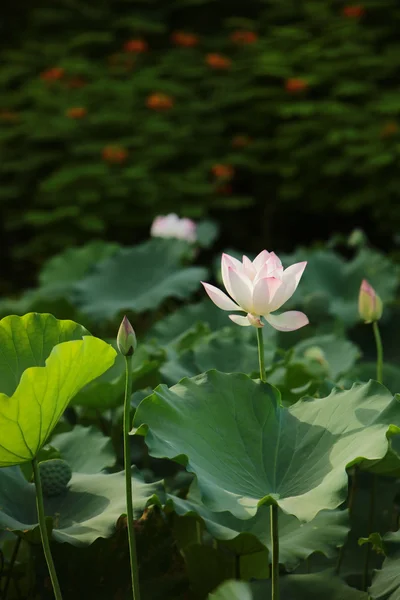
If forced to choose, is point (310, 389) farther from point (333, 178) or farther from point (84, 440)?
point (333, 178)

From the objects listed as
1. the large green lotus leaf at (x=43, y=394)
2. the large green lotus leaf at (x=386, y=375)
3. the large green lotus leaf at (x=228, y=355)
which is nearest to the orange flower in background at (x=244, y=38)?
the large green lotus leaf at (x=386, y=375)

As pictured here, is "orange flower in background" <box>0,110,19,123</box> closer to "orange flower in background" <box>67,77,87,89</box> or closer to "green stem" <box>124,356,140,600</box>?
"orange flower in background" <box>67,77,87,89</box>

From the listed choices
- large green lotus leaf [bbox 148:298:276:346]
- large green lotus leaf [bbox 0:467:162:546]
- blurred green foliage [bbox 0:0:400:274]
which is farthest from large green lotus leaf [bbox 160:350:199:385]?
blurred green foliage [bbox 0:0:400:274]

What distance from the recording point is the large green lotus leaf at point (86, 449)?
1092mm

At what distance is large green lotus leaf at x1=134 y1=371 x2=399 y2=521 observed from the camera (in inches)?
31.6

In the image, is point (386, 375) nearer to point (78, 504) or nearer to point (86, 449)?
point (86, 449)

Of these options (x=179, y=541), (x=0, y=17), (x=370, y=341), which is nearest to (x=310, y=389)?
(x=179, y=541)

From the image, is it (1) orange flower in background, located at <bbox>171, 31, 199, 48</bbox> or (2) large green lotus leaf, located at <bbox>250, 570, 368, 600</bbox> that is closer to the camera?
(2) large green lotus leaf, located at <bbox>250, 570, 368, 600</bbox>

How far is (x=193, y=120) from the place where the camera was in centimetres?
419

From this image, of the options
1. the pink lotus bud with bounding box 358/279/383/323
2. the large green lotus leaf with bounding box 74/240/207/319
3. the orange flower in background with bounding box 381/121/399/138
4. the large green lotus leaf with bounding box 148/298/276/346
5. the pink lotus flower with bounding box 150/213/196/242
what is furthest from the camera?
the orange flower in background with bounding box 381/121/399/138

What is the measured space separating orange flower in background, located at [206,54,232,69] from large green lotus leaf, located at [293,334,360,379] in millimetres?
2822

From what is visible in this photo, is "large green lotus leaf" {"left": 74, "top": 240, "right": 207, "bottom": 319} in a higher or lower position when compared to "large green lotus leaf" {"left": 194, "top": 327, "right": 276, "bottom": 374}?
lower

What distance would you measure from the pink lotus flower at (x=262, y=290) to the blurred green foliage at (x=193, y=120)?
9.59 feet

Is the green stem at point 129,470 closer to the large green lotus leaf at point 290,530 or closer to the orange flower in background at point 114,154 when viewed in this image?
the large green lotus leaf at point 290,530
